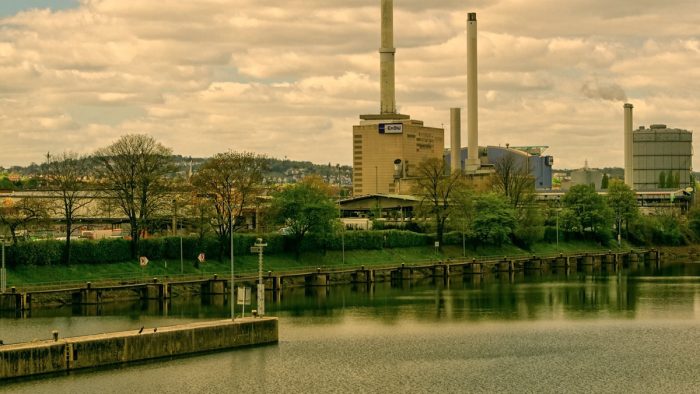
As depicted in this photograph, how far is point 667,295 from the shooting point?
10069 cm

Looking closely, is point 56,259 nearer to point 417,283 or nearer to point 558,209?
point 417,283

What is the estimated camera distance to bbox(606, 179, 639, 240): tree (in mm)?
178000

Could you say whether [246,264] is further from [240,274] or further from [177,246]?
[240,274]

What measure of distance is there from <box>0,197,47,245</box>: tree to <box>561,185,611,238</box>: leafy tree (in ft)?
288

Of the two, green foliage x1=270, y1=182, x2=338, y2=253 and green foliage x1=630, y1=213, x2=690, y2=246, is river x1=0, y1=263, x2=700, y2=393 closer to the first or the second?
green foliage x1=270, y1=182, x2=338, y2=253

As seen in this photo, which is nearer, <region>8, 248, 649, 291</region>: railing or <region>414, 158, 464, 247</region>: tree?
<region>8, 248, 649, 291</region>: railing

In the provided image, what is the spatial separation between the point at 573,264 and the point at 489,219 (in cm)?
1466

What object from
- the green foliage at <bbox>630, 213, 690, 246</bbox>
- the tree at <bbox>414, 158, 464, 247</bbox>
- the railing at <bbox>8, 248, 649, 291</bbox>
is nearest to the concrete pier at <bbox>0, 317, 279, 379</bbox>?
the railing at <bbox>8, 248, 649, 291</bbox>

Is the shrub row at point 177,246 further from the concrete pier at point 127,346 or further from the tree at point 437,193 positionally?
the concrete pier at point 127,346

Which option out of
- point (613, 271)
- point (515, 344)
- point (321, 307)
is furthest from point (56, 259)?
point (613, 271)

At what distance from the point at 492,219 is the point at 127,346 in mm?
94408

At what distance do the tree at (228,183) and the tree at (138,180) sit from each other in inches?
202

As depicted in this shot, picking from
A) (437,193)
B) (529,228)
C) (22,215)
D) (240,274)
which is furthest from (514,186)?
(22,215)

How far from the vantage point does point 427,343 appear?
222ft
